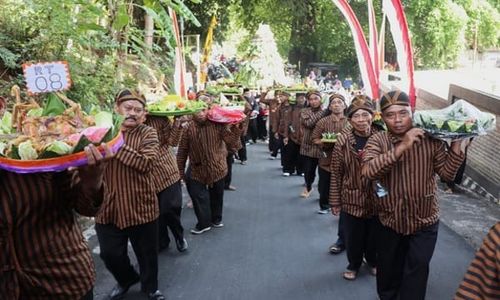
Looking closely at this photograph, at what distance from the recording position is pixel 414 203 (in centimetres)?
388

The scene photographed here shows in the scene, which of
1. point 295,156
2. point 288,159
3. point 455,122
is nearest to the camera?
point 455,122

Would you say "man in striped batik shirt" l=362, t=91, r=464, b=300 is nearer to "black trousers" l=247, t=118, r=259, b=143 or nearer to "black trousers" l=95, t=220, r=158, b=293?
"black trousers" l=95, t=220, r=158, b=293

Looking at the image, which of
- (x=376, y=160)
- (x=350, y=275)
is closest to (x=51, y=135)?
(x=376, y=160)

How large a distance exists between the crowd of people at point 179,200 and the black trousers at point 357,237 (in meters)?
0.01

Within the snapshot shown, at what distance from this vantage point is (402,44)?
5648 mm

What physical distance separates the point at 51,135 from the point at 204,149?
4.14m

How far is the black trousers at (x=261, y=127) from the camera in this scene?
1664cm

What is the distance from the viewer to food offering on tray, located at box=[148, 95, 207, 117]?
5656 millimetres

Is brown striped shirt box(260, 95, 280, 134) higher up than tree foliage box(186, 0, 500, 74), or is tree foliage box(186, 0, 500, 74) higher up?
tree foliage box(186, 0, 500, 74)

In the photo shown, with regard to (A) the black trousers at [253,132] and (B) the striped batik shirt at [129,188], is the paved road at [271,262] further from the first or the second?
(A) the black trousers at [253,132]

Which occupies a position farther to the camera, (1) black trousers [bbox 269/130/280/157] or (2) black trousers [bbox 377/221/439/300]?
(1) black trousers [bbox 269/130/280/157]

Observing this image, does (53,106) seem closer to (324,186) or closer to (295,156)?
(324,186)

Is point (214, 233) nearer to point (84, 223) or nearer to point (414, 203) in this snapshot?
point (84, 223)

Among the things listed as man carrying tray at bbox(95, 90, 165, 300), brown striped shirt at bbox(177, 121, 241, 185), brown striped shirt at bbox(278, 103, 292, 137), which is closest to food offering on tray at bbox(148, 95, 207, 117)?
brown striped shirt at bbox(177, 121, 241, 185)
